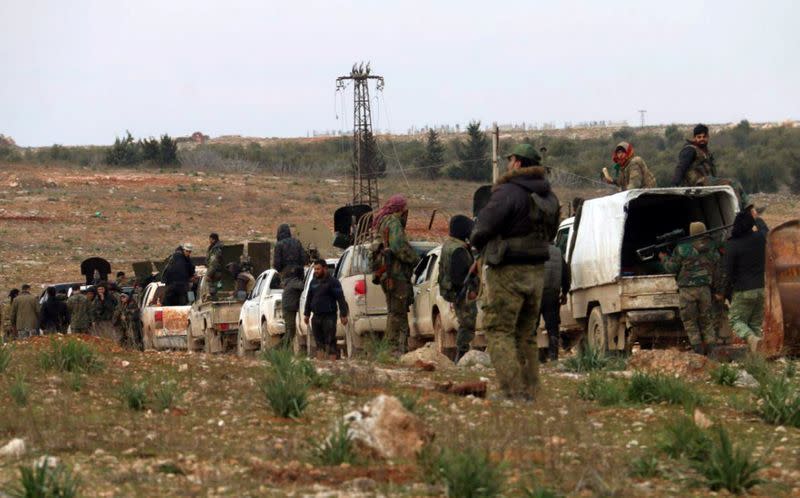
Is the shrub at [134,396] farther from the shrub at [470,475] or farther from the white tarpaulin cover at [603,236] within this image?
the white tarpaulin cover at [603,236]

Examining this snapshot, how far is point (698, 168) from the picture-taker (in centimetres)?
1811

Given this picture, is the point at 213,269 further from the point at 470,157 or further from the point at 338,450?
the point at 470,157

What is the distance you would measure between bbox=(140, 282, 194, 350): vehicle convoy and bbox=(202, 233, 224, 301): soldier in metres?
1.49

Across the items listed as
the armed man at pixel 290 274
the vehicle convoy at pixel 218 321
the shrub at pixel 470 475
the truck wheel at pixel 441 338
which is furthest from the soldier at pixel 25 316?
the shrub at pixel 470 475

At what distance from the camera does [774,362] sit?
14984 mm

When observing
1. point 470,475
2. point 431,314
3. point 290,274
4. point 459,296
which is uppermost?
point 470,475

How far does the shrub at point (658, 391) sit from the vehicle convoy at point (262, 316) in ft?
38.1

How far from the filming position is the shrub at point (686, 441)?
866 centimetres

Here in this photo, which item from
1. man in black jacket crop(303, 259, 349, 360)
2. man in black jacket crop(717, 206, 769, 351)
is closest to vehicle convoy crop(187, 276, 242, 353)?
man in black jacket crop(303, 259, 349, 360)

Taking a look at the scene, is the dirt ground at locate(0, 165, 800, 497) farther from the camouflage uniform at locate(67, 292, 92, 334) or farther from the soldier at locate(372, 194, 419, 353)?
the camouflage uniform at locate(67, 292, 92, 334)

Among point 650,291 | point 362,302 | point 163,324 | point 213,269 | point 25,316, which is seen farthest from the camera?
point 25,316

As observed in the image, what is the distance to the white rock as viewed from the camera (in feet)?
28.8

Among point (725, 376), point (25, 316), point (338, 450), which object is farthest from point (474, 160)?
point (338, 450)

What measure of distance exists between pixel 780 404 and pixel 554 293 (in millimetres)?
7128
